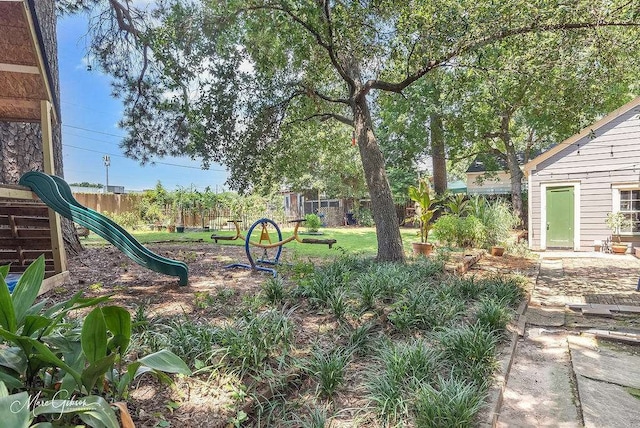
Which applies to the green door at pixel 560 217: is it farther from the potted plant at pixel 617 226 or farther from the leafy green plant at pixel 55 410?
the leafy green plant at pixel 55 410

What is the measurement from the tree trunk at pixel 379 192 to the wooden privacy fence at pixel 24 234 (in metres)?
4.57

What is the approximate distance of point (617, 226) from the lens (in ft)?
30.9

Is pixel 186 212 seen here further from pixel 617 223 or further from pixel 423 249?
pixel 617 223

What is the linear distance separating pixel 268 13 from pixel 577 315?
623 cm

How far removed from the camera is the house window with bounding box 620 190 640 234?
9.49 meters

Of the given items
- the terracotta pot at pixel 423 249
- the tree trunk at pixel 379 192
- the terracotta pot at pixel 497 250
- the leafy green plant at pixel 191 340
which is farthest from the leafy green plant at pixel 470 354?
the terracotta pot at pixel 497 250

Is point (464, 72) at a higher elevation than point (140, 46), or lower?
lower

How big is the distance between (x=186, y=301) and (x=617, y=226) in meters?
11.1

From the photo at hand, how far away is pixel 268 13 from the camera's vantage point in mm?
5691

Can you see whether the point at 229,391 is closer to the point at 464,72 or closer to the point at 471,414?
the point at 471,414

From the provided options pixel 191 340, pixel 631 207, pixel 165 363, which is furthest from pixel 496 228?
pixel 165 363

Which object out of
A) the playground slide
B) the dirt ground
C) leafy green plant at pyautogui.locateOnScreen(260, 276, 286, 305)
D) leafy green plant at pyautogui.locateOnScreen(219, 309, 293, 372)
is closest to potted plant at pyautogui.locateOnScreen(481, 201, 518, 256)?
the dirt ground

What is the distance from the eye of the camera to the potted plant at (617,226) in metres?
9.31

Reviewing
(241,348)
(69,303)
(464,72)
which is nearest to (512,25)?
(464,72)
